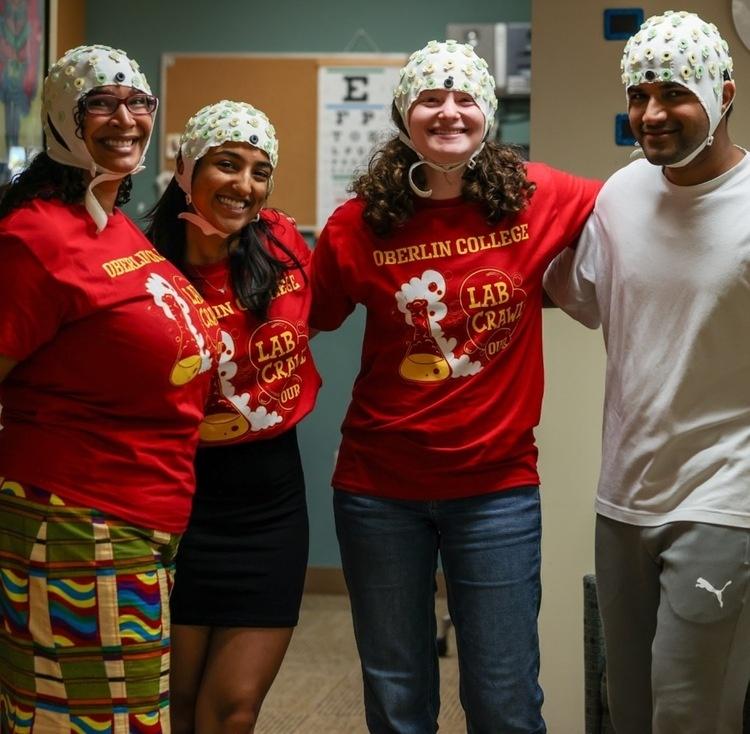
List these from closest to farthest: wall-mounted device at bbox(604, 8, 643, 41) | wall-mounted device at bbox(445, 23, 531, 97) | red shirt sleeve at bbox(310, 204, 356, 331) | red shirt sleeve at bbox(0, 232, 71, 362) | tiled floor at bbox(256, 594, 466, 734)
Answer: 1. red shirt sleeve at bbox(0, 232, 71, 362)
2. red shirt sleeve at bbox(310, 204, 356, 331)
3. wall-mounted device at bbox(604, 8, 643, 41)
4. tiled floor at bbox(256, 594, 466, 734)
5. wall-mounted device at bbox(445, 23, 531, 97)

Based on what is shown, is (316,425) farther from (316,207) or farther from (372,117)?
(372,117)

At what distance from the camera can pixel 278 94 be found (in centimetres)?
485

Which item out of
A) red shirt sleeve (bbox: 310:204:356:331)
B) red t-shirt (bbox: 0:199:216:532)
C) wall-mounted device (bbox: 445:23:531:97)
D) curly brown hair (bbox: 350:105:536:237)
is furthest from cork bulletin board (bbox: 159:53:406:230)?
red t-shirt (bbox: 0:199:216:532)

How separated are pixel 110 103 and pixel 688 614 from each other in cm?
129

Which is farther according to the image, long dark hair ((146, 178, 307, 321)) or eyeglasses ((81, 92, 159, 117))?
long dark hair ((146, 178, 307, 321))

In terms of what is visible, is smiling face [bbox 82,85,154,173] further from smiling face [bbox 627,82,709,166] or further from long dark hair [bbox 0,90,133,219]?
smiling face [bbox 627,82,709,166]

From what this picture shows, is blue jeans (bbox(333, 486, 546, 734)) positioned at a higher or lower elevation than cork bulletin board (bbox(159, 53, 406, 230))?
lower

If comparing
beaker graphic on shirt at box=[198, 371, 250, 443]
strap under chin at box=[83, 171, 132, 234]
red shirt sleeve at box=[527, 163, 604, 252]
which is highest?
red shirt sleeve at box=[527, 163, 604, 252]

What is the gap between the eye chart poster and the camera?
484cm

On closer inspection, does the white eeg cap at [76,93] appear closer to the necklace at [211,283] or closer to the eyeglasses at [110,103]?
the eyeglasses at [110,103]

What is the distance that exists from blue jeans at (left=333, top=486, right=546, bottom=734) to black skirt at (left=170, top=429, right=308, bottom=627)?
0.14 metres

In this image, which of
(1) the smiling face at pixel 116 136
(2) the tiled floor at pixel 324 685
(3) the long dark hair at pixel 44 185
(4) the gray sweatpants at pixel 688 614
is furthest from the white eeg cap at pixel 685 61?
(2) the tiled floor at pixel 324 685

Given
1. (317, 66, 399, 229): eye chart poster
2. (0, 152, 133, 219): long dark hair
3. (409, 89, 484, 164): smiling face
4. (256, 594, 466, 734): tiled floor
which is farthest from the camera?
(317, 66, 399, 229): eye chart poster

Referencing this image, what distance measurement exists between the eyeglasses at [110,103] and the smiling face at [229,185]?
236 mm
